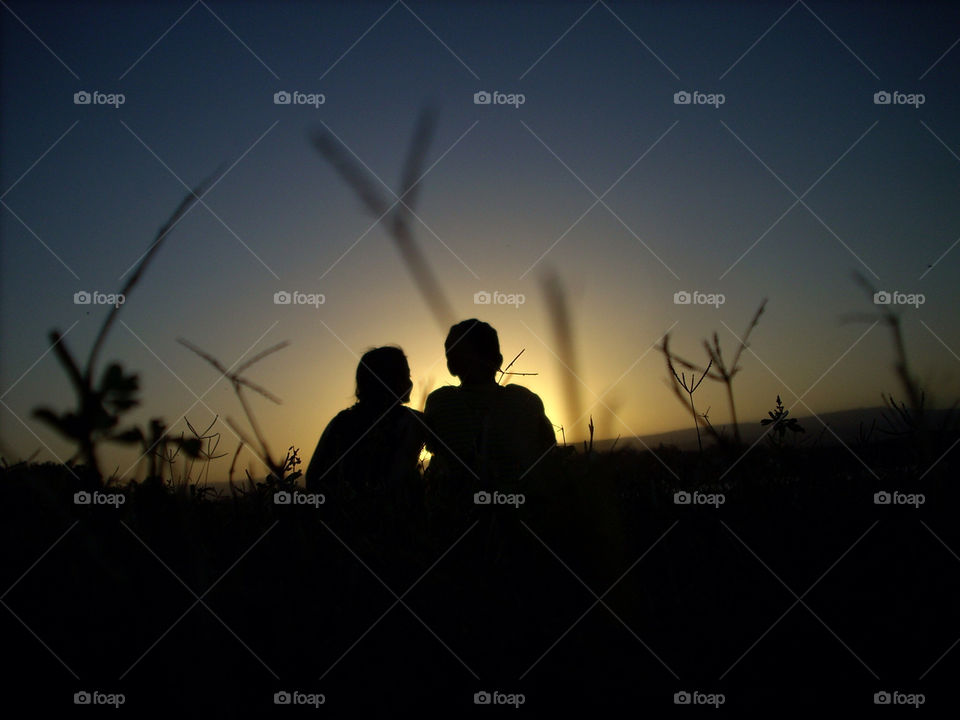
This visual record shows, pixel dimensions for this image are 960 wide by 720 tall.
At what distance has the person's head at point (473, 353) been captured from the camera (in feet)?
9.35

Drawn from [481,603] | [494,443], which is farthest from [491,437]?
[481,603]

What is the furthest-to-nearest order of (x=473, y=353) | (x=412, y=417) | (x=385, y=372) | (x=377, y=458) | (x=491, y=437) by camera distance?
(x=385, y=372)
(x=473, y=353)
(x=491, y=437)
(x=377, y=458)
(x=412, y=417)

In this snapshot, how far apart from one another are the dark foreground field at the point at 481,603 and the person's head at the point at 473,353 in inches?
50.5

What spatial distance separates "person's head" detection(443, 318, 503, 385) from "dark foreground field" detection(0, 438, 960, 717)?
1.28 m

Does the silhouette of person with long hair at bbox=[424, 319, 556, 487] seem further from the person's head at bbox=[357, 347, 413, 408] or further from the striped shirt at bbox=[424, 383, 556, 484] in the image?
the person's head at bbox=[357, 347, 413, 408]

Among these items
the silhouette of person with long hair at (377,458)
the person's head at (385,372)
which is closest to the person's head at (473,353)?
the person's head at (385,372)

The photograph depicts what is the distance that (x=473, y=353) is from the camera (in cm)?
266

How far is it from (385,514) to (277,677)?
353mm

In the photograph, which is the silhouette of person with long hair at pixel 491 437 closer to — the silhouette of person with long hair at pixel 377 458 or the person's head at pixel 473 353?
the silhouette of person with long hair at pixel 377 458

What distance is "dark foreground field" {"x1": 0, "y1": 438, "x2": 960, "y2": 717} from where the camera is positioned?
1240 mm

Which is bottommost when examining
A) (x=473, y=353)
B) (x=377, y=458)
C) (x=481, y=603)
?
(x=481, y=603)

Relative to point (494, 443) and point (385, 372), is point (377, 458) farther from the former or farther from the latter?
point (385, 372)

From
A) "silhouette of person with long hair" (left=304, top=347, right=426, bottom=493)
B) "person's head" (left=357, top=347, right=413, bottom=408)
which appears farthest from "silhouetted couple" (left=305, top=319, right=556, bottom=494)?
"person's head" (left=357, top=347, right=413, bottom=408)

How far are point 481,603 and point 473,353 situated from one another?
145 centimetres
